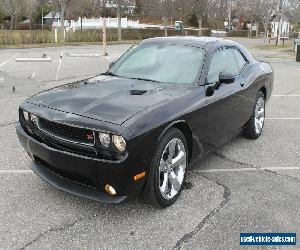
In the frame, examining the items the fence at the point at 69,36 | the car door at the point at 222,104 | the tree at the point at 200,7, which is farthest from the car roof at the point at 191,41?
the tree at the point at 200,7

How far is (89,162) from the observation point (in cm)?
348

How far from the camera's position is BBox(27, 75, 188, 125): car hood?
144 inches

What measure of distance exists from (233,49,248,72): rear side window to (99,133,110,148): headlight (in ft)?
9.91

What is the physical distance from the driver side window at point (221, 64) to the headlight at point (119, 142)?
174cm

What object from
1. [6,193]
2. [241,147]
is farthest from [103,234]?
[241,147]

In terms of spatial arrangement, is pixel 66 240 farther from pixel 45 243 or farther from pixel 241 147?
pixel 241 147

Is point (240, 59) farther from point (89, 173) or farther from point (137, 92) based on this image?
point (89, 173)

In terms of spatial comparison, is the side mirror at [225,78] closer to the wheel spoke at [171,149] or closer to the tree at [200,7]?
the wheel spoke at [171,149]

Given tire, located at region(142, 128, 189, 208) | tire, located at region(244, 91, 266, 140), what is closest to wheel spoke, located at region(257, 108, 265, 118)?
tire, located at region(244, 91, 266, 140)

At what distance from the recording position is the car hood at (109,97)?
12.0 feet

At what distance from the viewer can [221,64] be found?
5.28 m

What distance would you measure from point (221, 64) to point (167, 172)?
1.93 meters

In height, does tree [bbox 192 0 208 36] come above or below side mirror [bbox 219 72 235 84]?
above

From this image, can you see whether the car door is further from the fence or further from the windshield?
the fence
